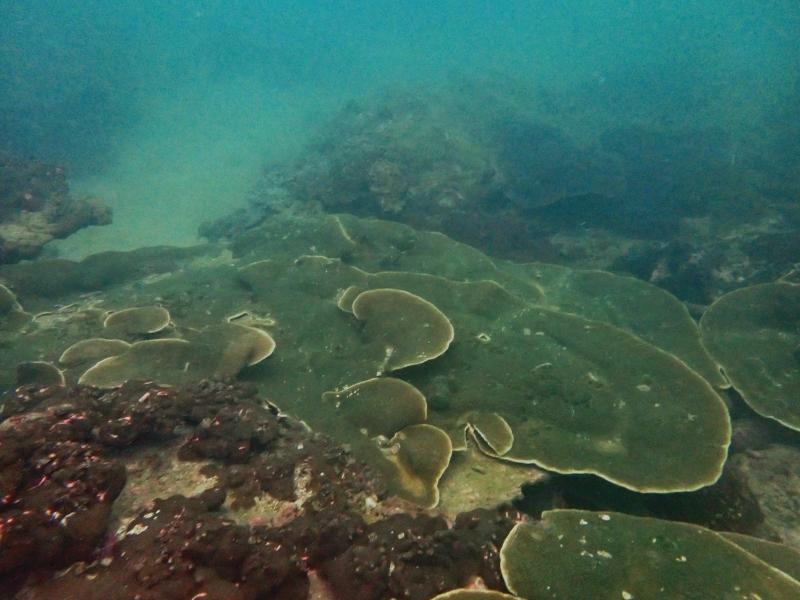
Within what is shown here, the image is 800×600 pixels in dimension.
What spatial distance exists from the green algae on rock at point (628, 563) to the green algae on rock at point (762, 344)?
3.06 m

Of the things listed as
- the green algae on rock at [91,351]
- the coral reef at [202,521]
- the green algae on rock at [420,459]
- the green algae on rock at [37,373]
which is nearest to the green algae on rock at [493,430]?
the green algae on rock at [420,459]

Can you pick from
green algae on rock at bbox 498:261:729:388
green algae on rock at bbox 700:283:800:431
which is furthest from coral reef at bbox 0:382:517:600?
green algae on rock at bbox 498:261:729:388

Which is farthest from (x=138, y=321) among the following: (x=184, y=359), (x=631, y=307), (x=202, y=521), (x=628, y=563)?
(x=631, y=307)

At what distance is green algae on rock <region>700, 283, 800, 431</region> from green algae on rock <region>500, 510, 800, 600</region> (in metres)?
3.06

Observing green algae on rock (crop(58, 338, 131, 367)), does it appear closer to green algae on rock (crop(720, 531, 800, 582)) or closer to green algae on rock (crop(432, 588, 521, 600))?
green algae on rock (crop(432, 588, 521, 600))

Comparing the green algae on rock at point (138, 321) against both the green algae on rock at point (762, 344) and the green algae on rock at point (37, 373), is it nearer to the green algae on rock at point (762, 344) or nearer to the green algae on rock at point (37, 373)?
the green algae on rock at point (37, 373)

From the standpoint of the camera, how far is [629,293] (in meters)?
7.13

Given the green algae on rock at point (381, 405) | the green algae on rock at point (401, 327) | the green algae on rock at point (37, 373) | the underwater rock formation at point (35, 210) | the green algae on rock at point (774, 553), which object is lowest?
the green algae on rock at point (774, 553)

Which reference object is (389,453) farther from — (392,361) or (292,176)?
(292,176)

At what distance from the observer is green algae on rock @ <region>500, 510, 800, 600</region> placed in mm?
2402

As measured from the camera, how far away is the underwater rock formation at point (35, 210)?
32.1 ft

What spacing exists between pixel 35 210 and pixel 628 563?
49.7 ft

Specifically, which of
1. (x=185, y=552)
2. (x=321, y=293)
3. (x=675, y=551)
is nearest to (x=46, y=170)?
(x=321, y=293)

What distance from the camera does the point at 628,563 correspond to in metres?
2.55
